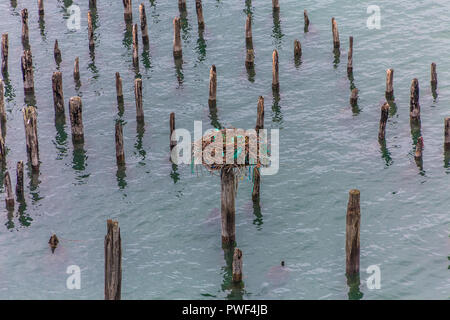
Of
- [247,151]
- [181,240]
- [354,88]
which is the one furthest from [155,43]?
[247,151]

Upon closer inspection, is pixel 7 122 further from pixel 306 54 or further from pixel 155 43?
pixel 306 54

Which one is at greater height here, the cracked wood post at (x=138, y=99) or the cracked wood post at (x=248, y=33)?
the cracked wood post at (x=248, y=33)

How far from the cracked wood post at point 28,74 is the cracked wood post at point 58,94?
3.57 meters

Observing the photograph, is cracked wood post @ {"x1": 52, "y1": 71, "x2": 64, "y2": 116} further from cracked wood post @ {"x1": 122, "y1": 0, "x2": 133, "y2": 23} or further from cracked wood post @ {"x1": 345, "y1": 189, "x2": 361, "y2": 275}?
cracked wood post @ {"x1": 345, "y1": 189, "x2": 361, "y2": 275}

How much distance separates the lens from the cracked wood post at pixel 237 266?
1951 inches

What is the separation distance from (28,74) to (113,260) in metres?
26.6

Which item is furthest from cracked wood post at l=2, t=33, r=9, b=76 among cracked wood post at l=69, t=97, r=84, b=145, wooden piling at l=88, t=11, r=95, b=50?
cracked wood post at l=69, t=97, r=84, b=145

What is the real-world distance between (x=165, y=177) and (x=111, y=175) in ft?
9.85

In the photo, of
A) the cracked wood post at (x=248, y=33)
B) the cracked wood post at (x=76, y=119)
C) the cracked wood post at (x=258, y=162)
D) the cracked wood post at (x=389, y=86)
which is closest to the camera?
the cracked wood post at (x=258, y=162)

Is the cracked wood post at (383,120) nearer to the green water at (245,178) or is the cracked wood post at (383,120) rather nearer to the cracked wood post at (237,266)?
the green water at (245,178)

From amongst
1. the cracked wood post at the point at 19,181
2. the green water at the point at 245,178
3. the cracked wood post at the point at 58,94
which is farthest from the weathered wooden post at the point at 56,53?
the cracked wood post at the point at 19,181

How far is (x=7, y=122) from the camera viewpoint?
66.5 m

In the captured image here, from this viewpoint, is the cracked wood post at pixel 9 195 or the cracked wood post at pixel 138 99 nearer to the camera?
the cracked wood post at pixel 9 195

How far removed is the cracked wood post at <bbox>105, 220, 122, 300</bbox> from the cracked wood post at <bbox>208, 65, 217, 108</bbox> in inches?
876
